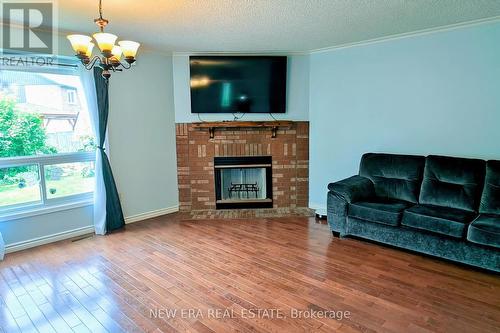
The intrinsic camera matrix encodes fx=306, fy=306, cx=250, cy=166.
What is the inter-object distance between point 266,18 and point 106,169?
9.02 feet

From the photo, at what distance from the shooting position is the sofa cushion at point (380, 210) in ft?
10.8

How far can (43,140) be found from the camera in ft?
12.0

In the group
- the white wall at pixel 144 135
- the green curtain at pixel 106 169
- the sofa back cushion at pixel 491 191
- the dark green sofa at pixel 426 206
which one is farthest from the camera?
the white wall at pixel 144 135

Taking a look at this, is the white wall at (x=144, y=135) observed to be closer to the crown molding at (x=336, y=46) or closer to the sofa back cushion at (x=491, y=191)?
the crown molding at (x=336, y=46)

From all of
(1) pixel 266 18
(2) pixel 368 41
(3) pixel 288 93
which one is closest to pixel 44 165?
(1) pixel 266 18

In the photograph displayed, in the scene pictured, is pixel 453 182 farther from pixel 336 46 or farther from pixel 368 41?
pixel 336 46

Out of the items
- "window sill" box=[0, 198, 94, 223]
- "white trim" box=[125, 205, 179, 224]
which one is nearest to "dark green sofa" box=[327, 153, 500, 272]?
"white trim" box=[125, 205, 179, 224]

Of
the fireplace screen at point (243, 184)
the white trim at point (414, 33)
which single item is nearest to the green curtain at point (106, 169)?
the fireplace screen at point (243, 184)

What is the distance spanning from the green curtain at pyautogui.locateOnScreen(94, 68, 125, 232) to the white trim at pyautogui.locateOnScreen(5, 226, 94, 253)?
11.6 inches

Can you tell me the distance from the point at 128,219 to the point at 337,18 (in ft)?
12.3

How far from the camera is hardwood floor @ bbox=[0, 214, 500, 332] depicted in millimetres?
2180

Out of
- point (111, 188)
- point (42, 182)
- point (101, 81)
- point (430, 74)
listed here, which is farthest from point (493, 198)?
point (42, 182)

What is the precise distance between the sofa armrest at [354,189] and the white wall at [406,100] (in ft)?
1.99

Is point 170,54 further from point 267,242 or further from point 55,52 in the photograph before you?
point 267,242
